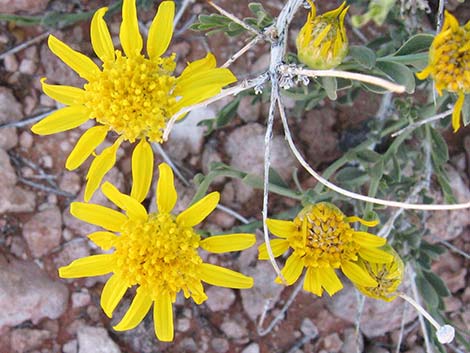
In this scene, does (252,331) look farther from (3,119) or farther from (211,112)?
(3,119)

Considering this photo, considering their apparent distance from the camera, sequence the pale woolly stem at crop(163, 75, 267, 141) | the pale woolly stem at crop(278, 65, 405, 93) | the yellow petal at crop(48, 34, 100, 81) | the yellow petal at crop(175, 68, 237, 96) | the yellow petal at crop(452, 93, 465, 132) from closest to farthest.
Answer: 1. the pale woolly stem at crop(278, 65, 405, 93)
2. the yellow petal at crop(452, 93, 465, 132)
3. the pale woolly stem at crop(163, 75, 267, 141)
4. the yellow petal at crop(175, 68, 237, 96)
5. the yellow petal at crop(48, 34, 100, 81)

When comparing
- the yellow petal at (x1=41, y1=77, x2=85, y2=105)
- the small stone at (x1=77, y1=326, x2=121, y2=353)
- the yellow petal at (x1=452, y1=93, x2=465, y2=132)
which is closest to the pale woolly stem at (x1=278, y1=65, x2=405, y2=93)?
the yellow petal at (x1=452, y1=93, x2=465, y2=132)

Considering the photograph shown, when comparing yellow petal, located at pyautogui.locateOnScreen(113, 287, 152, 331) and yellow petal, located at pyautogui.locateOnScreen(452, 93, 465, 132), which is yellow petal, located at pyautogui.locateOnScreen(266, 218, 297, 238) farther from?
yellow petal, located at pyautogui.locateOnScreen(452, 93, 465, 132)

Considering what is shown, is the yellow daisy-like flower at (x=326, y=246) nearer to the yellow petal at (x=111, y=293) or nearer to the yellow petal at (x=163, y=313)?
the yellow petal at (x=163, y=313)

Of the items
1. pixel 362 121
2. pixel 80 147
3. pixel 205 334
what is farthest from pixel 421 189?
pixel 80 147

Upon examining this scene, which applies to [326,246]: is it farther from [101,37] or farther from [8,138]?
[8,138]

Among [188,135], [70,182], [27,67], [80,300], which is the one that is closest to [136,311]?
[80,300]
